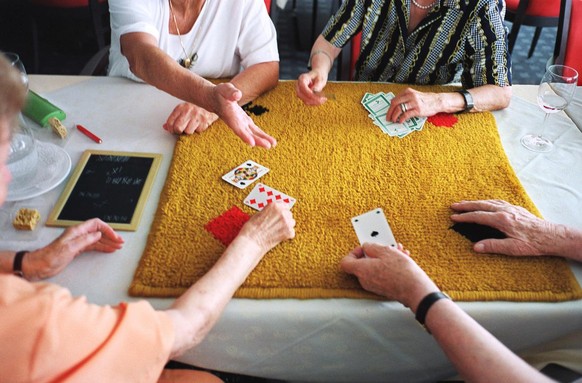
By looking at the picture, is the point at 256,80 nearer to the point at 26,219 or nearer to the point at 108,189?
the point at 108,189

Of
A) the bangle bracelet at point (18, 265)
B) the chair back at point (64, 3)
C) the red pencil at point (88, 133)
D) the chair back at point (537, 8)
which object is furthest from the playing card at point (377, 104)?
the chair back at point (64, 3)

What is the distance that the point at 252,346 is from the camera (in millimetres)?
1101

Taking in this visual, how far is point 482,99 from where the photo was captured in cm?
167

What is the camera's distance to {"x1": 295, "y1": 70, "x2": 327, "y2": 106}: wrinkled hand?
65.4 inches

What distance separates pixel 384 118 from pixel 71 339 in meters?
1.20

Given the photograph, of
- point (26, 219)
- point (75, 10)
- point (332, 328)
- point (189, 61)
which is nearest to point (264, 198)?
point (332, 328)

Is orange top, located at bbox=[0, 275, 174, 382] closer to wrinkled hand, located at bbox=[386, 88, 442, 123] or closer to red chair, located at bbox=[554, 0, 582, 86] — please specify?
wrinkled hand, located at bbox=[386, 88, 442, 123]

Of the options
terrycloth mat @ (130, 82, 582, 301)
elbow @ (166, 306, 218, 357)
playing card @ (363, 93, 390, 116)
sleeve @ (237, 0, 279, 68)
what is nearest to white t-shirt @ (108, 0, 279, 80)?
sleeve @ (237, 0, 279, 68)

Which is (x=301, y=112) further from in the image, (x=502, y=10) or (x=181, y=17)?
(x=502, y=10)

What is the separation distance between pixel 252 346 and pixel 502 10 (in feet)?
4.87

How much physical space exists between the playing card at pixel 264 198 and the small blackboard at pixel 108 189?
30cm

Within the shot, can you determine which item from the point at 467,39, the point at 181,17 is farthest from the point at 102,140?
the point at 467,39

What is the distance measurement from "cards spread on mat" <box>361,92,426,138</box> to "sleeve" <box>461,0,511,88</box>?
35 centimetres

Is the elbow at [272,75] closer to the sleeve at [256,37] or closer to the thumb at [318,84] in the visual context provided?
the sleeve at [256,37]
